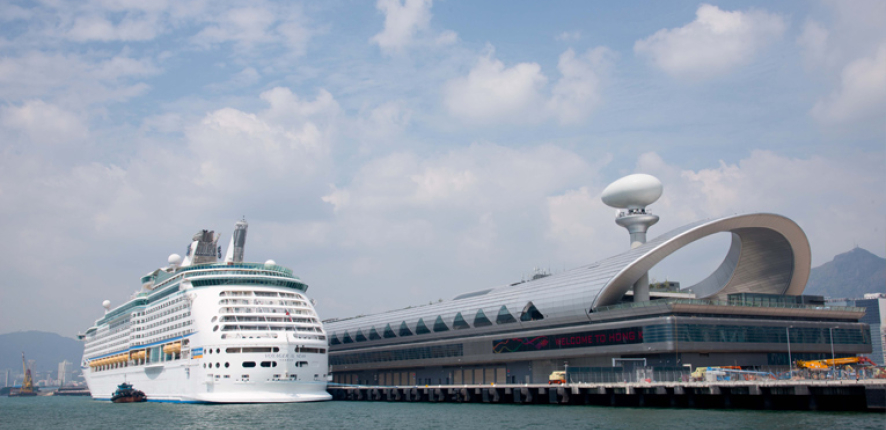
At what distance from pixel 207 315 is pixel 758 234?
218 feet

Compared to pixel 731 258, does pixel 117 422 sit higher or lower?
lower

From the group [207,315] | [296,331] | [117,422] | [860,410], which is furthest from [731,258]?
[117,422]

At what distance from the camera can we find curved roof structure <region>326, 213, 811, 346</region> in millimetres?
82188

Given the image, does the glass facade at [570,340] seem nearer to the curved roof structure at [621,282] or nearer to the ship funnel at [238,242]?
the curved roof structure at [621,282]

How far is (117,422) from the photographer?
203 ft

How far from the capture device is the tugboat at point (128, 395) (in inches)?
3681

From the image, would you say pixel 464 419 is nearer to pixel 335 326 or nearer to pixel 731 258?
pixel 731 258

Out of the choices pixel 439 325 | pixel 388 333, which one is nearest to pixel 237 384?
pixel 439 325

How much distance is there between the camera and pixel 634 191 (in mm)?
85312

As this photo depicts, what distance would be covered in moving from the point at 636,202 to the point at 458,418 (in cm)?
3990

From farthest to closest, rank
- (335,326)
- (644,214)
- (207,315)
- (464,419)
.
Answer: (335,326) < (644,214) < (207,315) < (464,419)

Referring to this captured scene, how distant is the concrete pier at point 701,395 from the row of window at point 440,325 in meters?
15.1

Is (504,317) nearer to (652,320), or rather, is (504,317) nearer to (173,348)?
(652,320)

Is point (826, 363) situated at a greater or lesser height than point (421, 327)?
lesser
